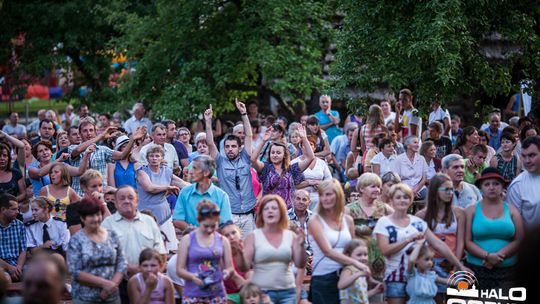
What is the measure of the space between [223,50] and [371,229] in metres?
11.5

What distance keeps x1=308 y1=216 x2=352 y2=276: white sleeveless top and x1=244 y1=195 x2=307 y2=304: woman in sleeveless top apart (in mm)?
141

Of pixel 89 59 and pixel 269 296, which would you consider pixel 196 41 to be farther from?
pixel 269 296

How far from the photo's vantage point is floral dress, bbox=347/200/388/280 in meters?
10.5

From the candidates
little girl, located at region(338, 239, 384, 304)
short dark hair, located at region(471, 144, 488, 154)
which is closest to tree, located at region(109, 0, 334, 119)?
short dark hair, located at region(471, 144, 488, 154)

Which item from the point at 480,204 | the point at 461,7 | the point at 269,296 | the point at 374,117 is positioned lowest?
the point at 269,296

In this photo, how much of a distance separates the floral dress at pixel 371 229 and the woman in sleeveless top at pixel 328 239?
311mm

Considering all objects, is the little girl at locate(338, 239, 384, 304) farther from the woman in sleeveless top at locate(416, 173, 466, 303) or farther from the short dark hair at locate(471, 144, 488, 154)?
the short dark hair at locate(471, 144, 488, 154)

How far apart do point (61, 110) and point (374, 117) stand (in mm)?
28645

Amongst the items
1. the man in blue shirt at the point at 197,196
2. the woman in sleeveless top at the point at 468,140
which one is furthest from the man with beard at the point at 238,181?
the woman in sleeveless top at the point at 468,140

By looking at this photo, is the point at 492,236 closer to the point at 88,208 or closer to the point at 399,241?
the point at 399,241

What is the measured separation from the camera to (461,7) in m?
15.4

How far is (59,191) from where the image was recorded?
13.3 meters

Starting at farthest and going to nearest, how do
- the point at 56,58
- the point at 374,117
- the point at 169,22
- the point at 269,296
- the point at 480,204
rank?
1. the point at 56,58
2. the point at 169,22
3. the point at 374,117
4. the point at 480,204
5. the point at 269,296

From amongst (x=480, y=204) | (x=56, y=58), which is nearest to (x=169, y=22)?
(x=56, y=58)
